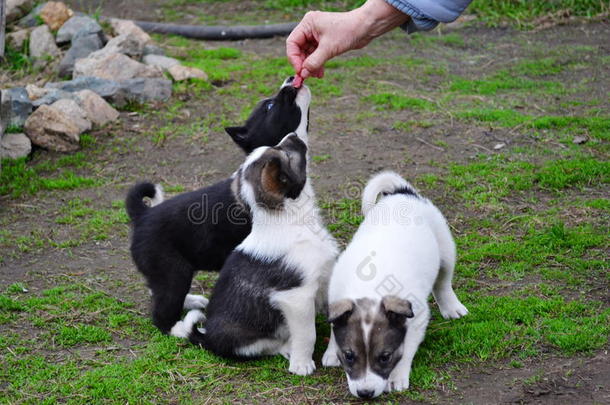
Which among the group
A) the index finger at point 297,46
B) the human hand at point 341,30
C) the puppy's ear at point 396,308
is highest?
the human hand at point 341,30

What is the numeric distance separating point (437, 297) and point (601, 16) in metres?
8.09

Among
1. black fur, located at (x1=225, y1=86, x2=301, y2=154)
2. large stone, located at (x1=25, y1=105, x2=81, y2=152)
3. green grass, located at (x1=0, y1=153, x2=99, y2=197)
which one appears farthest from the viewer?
large stone, located at (x1=25, y1=105, x2=81, y2=152)

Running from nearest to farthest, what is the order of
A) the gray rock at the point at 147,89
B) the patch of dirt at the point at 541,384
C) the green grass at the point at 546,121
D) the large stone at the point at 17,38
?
1. the patch of dirt at the point at 541,384
2. the green grass at the point at 546,121
3. the gray rock at the point at 147,89
4. the large stone at the point at 17,38

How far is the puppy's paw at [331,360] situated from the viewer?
4910 mm

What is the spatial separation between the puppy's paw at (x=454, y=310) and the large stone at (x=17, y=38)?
334 inches

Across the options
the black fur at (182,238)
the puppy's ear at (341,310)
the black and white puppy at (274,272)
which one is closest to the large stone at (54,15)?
the black fur at (182,238)

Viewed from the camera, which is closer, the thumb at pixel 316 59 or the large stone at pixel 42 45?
the thumb at pixel 316 59

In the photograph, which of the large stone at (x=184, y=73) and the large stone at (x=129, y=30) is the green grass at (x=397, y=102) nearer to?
the large stone at (x=184, y=73)

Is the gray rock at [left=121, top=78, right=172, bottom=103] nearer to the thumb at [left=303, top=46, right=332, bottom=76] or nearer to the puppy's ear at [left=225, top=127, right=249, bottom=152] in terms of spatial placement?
the puppy's ear at [left=225, top=127, right=249, bottom=152]

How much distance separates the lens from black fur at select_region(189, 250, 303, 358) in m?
4.88

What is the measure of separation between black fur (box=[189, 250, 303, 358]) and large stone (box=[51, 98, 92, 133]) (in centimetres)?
440

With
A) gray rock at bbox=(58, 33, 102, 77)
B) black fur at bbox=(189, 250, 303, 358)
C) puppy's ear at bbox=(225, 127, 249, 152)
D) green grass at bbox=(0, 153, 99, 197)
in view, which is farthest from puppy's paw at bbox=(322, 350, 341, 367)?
gray rock at bbox=(58, 33, 102, 77)

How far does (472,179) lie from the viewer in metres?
7.35

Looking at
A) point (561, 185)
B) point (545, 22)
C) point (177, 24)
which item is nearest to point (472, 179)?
Result: point (561, 185)
